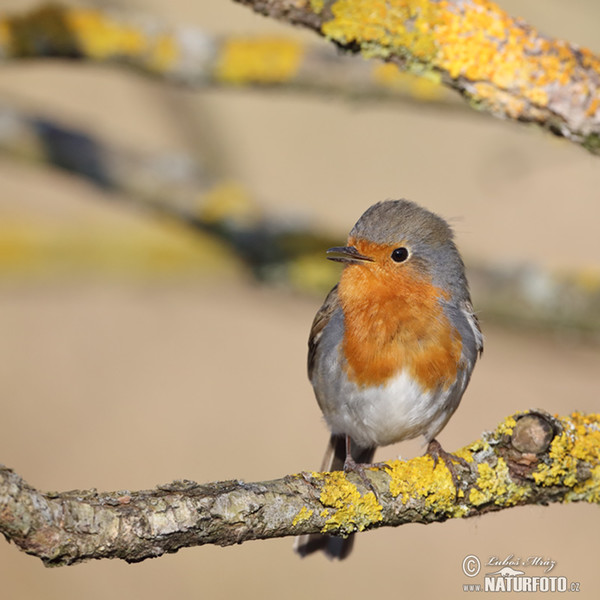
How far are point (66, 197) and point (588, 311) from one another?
212 inches

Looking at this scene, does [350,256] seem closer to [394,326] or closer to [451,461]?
[394,326]

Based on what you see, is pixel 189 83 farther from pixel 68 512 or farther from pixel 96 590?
pixel 96 590

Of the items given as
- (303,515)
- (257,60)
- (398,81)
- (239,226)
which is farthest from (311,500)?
(239,226)

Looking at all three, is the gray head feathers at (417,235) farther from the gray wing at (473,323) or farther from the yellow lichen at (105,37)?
the yellow lichen at (105,37)

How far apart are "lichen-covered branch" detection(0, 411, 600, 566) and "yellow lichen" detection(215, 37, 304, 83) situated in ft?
7.80

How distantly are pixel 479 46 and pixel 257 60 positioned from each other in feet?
5.87

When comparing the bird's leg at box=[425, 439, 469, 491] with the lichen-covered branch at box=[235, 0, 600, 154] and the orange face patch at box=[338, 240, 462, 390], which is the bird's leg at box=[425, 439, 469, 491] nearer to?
the orange face patch at box=[338, 240, 462, 390]

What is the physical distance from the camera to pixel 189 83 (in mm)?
4633

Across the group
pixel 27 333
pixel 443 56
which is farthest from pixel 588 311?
pixel 27 333

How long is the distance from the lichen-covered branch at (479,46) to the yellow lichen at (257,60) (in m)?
1.47

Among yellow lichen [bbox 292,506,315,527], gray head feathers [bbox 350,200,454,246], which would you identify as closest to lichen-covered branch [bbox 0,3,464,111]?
gray head feathers [bbox 350,200,454,246]

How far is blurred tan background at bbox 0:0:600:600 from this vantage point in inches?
251

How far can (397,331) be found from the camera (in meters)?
3.91

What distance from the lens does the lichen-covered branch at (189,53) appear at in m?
4.34
